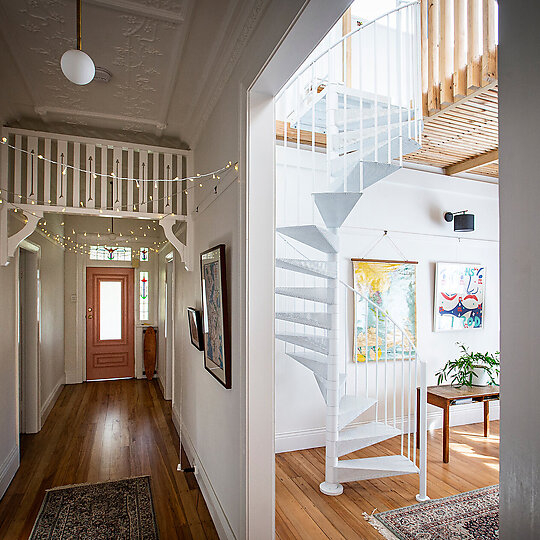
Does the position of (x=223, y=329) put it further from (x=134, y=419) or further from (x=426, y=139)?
(x=134, y=419)

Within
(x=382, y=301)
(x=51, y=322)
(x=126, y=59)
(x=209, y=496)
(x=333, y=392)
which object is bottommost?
(x=209, y=496)

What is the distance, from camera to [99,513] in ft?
9.33

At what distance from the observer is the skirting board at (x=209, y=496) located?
7.98 ft

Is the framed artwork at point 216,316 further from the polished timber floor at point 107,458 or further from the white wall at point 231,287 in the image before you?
the polished timber floor at point 107,458

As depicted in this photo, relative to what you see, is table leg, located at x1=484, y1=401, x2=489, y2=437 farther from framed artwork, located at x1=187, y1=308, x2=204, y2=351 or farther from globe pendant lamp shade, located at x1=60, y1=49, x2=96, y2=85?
globe pendant lamp shade, located at x1=60, y1=49, x2=96, y2=85

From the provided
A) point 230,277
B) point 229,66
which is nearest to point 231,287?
point 230,277

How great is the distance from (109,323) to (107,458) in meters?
3.70

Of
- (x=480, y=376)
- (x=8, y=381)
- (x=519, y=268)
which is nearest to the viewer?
(x=519, y=268)

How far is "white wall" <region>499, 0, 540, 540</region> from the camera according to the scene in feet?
1.82

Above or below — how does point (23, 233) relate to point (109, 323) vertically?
above

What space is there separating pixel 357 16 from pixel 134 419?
5.08m

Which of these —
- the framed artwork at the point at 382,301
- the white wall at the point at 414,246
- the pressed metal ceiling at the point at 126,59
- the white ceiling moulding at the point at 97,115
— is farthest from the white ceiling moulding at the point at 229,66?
the framed artwork at the point at 382,301

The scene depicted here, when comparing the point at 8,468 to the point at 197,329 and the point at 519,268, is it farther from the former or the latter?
the point at 519,268

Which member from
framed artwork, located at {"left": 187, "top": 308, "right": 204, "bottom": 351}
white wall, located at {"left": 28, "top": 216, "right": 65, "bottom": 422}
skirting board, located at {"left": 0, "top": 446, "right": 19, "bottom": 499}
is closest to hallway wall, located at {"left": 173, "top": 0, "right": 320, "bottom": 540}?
framed artwork, located at {"left": 187, "top": 308, "right": 204, "bottom": 351}
